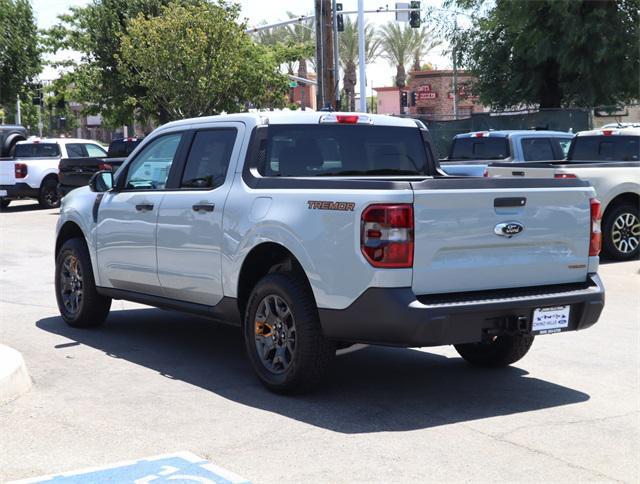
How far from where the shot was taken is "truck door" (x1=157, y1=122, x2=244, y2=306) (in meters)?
7.45

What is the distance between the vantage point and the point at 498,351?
769 cm

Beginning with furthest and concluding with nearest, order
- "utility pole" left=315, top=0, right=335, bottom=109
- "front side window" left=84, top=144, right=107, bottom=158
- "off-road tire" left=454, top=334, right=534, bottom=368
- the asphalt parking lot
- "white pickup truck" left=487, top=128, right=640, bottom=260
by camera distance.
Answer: "front side window" left=84, top=144, right=107, bottom=158, "utility pole" left=315, top=0, right=335, bottom=109, "white pickup truck" left=487, top=128, right=640, bottom=260, "off-road tire" left=454, top=334, right=534, bottom=368, the asphalt parking lot

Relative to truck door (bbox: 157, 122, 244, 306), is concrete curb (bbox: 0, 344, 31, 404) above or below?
below

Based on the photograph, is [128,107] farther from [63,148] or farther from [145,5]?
[63,148]

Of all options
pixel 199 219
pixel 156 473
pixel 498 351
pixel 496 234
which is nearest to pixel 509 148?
pixel 498 351

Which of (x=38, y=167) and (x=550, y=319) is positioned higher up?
(x=38, y=167)

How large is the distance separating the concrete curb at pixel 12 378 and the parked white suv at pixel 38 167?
20.4 meters

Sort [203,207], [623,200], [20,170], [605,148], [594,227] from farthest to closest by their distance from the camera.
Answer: [20,170] < [605,148] < [623,200] < [203,207] < [594,227]

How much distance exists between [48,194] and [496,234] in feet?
74.3

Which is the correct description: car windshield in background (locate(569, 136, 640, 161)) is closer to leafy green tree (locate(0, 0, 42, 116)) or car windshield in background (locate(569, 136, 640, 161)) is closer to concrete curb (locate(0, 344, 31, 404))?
concrete curb (locate(0, 344, 31, 404))

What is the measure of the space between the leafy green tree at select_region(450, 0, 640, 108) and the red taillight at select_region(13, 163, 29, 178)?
15.4 m

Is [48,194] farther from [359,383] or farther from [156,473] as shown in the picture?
[156,473]

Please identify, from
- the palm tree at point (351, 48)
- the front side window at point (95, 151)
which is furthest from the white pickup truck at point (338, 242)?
the palm tree at point (351, 48)

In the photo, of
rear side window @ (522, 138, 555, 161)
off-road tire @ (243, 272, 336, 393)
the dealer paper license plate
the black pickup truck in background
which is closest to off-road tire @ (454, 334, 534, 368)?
the dealer paper license plate
